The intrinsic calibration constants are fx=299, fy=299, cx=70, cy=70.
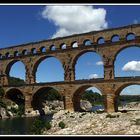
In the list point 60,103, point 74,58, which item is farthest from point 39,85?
point 60,103

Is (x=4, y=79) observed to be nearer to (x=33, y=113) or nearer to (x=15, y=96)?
(x=15, y=96)

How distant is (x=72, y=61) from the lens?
174 feet

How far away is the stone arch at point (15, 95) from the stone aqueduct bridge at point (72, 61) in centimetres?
38

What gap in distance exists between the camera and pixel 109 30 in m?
49.4

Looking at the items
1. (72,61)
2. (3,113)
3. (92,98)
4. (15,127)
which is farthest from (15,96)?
(92,98)

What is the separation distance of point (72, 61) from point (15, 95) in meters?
19.3

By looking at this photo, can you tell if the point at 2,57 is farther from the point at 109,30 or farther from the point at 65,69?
the point at 109,30

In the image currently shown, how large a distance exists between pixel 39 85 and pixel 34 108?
5700mm

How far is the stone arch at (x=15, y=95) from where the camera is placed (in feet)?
207

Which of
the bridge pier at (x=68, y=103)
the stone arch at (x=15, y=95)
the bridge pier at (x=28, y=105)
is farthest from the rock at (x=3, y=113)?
the bridge pier at (x=68, y=103)

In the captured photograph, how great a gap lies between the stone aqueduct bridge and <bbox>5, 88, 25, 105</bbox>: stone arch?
380mm

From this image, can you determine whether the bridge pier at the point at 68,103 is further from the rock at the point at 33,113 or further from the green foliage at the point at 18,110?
the green foliage at the point at 18,110

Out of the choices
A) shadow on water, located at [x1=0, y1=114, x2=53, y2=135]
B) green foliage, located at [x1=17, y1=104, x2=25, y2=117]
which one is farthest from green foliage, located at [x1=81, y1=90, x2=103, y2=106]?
shadow on water, located at [x1=0, y1=114, x2=53, y2=135]
